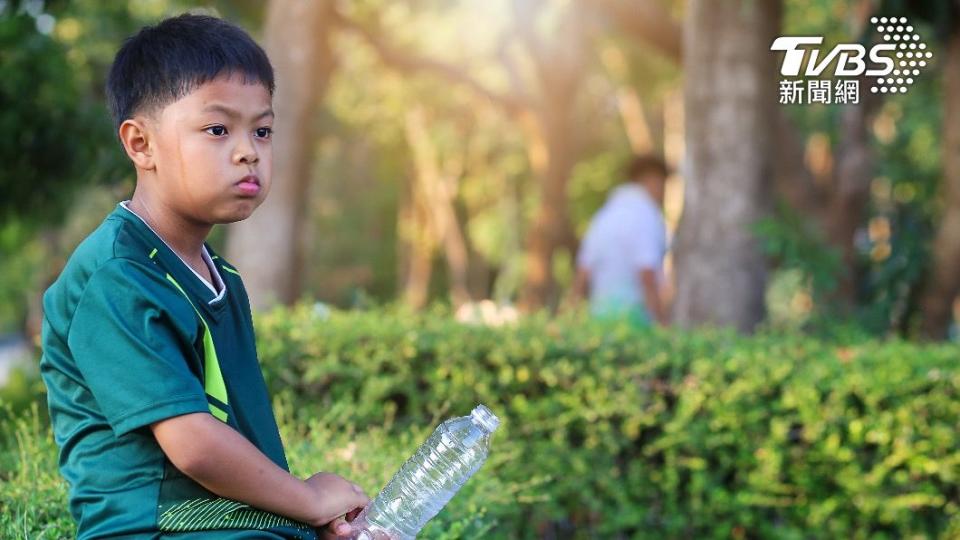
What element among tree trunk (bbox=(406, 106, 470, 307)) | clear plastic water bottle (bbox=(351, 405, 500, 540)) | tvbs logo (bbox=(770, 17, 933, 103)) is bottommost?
clear plastic water bottle (bbox=(351, 405, 500, 540))

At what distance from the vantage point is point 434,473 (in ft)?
9.37

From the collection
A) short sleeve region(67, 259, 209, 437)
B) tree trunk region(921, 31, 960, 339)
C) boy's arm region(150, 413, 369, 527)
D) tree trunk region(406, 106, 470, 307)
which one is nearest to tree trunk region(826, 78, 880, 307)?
tree trunk region(921, 31, 960, 339)

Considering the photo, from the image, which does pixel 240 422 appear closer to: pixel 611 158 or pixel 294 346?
pixel 294 346

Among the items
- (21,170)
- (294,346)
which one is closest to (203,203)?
(294,346)

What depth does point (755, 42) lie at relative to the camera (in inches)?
327

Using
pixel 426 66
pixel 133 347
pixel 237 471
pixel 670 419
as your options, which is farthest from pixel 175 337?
pixel 426 66

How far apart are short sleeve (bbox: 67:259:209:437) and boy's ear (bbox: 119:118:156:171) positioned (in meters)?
0.25

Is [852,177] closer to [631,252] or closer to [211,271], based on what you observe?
[631,252]

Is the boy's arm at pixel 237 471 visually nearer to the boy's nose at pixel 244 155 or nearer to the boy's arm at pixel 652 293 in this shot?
the boy's nose at pixel 244 155

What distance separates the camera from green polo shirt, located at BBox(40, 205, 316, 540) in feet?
7.34

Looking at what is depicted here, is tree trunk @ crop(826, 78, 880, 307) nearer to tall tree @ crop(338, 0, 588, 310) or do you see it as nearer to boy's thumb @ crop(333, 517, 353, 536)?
tall tree @ crop(338, 0, 588, 310)

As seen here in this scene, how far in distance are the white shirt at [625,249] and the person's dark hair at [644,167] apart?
0.18 meters

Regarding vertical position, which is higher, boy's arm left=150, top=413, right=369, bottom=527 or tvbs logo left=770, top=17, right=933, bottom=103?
tvbs logo left=770, top=17, right=933, bottom=103

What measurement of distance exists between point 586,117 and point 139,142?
27.6 metres
